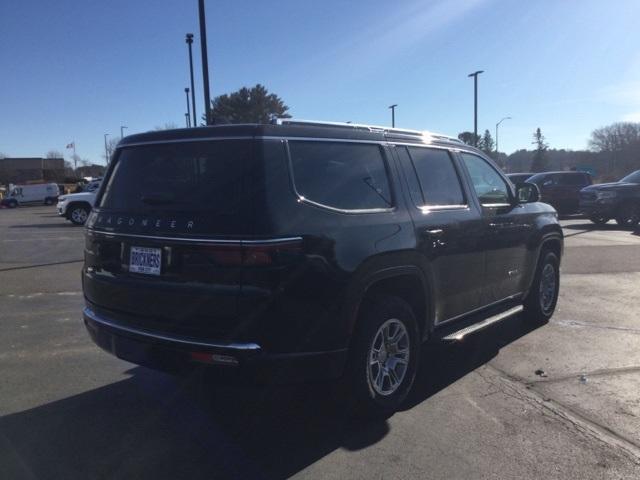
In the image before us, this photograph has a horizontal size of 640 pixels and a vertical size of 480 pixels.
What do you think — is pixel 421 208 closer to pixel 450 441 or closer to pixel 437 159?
pixel 437 159

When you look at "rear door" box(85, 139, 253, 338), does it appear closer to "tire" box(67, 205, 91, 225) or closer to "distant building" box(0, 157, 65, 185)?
"tire" box(67, 205, 91, 225)

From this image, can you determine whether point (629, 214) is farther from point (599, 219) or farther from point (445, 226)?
point (445, 226)

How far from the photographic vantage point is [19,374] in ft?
16.2

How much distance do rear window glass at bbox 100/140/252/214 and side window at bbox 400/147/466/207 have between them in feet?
5.20

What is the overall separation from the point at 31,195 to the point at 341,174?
51.0 m

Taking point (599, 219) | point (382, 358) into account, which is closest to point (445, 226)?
point (382, 358)

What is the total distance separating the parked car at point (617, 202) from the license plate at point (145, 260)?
58.7 ft

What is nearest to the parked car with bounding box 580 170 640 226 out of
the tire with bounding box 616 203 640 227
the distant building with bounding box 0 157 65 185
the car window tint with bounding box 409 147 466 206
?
the tire with bounding box 616 203 640 227

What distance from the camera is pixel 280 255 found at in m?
3.23

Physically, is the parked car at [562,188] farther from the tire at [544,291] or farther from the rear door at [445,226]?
the rear door at [445,226]

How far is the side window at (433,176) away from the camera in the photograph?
454cm

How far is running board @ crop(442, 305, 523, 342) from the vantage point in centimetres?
467

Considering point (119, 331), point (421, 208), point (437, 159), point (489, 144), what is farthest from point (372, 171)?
point (489, 144)

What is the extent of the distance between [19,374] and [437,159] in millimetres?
4066
